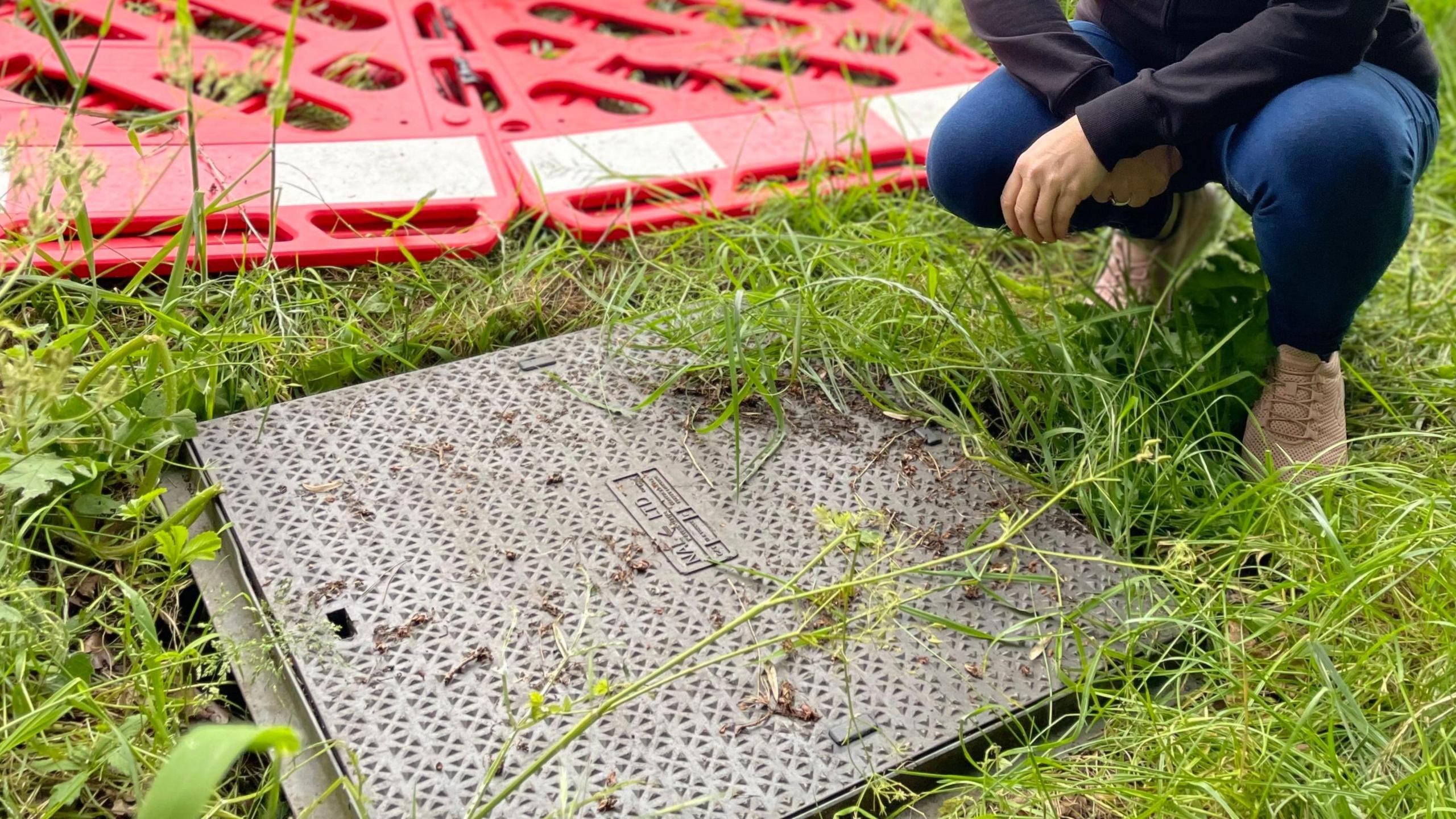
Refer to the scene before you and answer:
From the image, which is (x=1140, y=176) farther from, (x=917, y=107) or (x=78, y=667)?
(x=78, y=667)

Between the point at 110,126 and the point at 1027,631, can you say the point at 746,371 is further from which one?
the point at 110,126

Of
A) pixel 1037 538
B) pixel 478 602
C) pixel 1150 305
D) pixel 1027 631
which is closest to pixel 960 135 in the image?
pixel 1150 305

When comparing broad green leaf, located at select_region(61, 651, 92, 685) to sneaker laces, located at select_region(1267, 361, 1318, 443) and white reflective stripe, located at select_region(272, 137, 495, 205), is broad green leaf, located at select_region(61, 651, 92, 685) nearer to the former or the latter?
white reflective stripe, located at select_region(272, 137, 495, 205)

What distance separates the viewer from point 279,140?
1676mm

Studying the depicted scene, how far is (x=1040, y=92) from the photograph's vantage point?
1285mm

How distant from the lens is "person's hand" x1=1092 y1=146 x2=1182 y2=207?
1.24 meters

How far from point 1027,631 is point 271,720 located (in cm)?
71

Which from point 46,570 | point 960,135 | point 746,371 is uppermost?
point 960,135

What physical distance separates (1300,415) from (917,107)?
0.96 metres

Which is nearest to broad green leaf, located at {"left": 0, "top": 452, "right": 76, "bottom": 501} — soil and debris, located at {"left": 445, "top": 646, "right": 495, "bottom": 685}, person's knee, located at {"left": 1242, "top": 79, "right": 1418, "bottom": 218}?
soil and debris, located at {"left": 445, "top": 646, "right": 495, "bottom": 685}

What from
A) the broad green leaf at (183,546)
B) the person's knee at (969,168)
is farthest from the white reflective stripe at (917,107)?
the broad green leaf at (183,546)

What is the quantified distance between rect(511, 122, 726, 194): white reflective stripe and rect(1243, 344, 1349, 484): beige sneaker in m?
A: 0.88

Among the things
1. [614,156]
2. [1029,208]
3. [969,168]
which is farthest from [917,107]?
[1029,208]

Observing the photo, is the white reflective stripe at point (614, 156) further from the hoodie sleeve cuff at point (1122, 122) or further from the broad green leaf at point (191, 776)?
the broad green leaf at point (191, 776)
